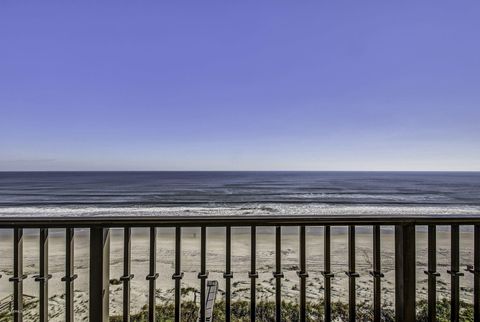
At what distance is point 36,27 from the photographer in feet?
15.2

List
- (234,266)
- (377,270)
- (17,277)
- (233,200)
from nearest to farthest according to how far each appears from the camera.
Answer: (17,277) → (377,270) → (234,266) → (233,200)

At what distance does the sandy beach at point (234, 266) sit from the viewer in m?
3.37

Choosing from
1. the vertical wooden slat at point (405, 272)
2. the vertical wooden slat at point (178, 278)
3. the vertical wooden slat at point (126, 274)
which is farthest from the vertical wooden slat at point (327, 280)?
the vertical wooden slat at point (126, 274)

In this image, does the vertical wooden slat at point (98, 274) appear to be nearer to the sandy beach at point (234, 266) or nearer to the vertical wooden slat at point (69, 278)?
the vertical wooden slat at point (69, 278)

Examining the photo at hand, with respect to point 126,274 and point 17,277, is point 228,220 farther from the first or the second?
point 17,277

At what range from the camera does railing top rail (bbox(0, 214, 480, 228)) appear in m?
1.30

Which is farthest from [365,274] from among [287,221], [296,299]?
[287,221]

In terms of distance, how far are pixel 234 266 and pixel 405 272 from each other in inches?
153

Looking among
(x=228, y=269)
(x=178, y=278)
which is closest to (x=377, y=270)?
(x=228, y=269)

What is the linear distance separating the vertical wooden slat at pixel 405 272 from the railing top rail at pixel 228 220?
8cm

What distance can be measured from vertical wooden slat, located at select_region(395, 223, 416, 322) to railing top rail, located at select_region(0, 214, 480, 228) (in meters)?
0.08

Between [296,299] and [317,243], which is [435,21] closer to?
[296,299]

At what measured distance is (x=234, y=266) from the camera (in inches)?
192

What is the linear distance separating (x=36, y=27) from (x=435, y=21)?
23.4 feet
